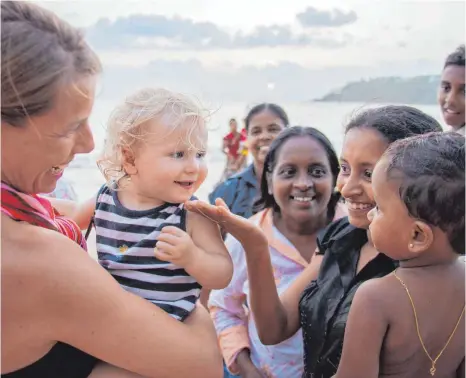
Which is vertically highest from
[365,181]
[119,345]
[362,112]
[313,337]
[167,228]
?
[362,112]

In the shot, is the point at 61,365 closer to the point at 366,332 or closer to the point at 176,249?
the point at 176,249

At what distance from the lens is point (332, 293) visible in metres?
2.05

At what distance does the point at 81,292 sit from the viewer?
1.49 m

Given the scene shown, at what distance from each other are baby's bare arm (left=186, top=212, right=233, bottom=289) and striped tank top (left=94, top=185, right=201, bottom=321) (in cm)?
5

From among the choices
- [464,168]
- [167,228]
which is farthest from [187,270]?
[464,168]

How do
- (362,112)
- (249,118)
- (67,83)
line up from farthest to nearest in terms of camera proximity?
(249,118) → (362,112) → (67,83)

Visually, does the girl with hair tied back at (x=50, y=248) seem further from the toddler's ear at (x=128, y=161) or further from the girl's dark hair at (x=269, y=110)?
the girl's dark hair at (x=269, y=110)

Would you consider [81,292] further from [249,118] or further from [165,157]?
[249,118]

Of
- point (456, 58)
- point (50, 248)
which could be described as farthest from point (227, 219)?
point (456, 58)

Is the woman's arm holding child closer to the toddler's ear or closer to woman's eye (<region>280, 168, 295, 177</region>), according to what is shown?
the toddler's ear

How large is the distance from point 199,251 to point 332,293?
0.54 m

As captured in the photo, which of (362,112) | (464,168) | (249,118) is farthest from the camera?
(249,118)

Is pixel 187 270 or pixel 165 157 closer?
pixel 187 270

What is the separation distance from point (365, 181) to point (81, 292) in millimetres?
1086
